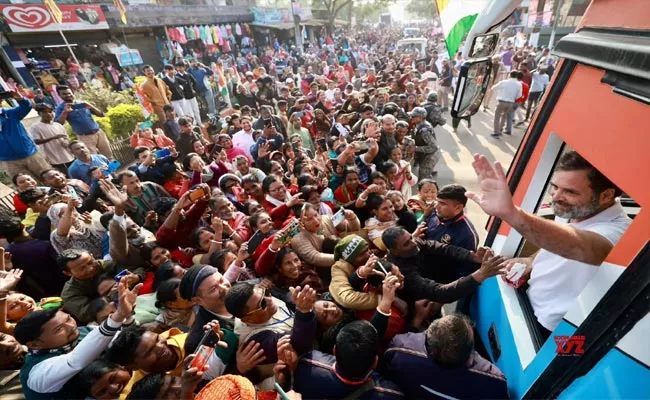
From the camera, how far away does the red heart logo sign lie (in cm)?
1041

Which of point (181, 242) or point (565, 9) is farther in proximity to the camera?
point (565, 9)

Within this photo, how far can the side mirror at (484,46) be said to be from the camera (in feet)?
7.78

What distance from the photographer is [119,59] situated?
13.9 metres

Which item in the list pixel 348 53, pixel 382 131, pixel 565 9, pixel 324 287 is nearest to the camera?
pixel 324 287

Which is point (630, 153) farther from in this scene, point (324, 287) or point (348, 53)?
point (348, 53)

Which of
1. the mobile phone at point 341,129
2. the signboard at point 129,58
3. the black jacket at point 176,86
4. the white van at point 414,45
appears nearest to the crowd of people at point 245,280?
the mobile phone at point 341,129

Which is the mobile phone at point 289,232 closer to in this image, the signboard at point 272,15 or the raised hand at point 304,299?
the raised hand at point 304,299

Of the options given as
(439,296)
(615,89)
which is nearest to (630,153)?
(615,89)

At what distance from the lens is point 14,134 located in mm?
4789

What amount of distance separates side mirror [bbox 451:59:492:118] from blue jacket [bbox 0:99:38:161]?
20.6 feet

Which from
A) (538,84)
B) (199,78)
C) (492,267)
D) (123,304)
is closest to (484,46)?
(492,267)

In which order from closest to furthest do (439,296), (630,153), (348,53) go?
(630,153)
(439,296)
(348,53)

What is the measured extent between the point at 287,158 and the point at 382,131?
1.77m

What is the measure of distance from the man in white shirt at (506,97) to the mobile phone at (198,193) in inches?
299
